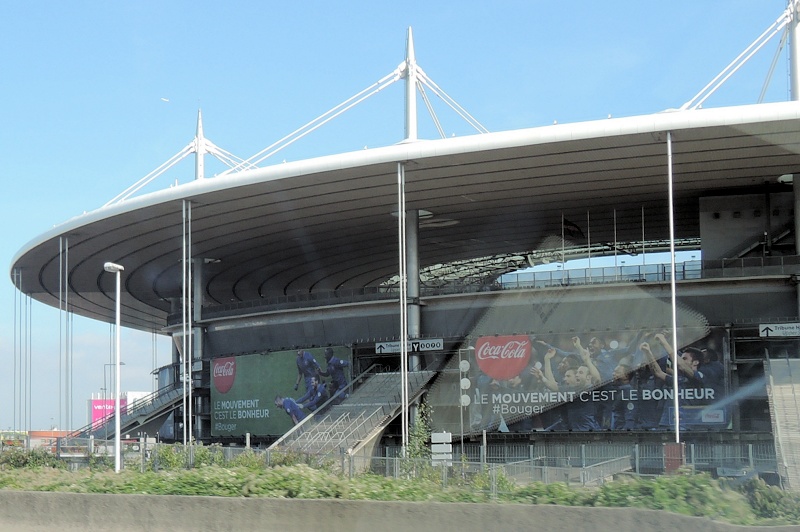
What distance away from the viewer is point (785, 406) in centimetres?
4141

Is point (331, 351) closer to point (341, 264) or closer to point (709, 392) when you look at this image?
point (341, 264)

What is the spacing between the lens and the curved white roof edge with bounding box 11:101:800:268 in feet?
122

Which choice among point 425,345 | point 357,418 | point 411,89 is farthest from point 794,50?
point 357,418

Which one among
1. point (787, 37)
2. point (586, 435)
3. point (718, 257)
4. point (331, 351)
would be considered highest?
point (787, 37)

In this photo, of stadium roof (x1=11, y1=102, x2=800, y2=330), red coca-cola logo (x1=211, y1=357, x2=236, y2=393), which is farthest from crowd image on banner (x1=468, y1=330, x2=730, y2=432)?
red coca-cola logo (x1=211, y1=357, x2=236, y2=393)

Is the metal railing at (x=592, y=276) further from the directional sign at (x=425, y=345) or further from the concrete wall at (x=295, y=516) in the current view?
the concrete wall at (x=295, y=516)

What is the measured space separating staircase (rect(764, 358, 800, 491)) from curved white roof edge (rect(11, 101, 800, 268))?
37.6 ft

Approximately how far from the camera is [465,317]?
51.3 m

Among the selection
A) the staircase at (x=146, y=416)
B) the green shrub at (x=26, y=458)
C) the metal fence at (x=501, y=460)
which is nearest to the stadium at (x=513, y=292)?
the metal fence at (x=501, y=460)

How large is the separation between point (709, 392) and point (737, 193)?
9708mm

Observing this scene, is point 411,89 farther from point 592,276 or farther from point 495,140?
point 592,276

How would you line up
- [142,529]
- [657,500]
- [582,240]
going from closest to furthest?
[657,500]
[142,529]
[582,240]

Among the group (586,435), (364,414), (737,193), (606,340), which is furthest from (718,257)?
(364,414)

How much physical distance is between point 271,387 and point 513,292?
48.8 feet
